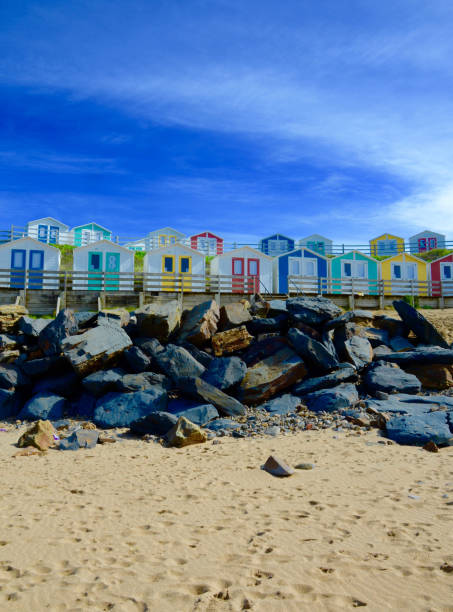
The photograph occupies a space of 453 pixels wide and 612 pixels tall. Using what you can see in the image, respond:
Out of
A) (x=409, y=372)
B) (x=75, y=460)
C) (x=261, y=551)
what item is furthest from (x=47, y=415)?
(x=409, y=372)

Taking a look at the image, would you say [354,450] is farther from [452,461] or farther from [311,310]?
[311,310]

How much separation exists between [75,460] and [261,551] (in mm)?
4245

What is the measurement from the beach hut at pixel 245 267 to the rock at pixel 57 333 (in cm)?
1865

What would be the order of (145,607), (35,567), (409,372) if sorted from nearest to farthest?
(145,607)
(35,567)
(409,372)

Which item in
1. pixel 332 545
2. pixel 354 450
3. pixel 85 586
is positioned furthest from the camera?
pixel 354 450

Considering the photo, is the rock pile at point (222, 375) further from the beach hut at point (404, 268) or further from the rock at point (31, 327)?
the beach hut at point (404, 268)

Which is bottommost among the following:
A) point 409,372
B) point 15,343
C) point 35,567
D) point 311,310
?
point 35,567

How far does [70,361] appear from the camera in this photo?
32.8ft

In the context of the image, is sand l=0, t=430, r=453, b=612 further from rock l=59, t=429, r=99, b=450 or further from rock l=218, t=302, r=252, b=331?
rock l=218, t=302, r=252, b=331

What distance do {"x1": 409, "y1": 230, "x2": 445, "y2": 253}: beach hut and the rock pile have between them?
44.9 metres

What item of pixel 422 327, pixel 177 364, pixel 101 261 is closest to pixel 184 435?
pixel 177 364

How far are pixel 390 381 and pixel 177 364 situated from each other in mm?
5587

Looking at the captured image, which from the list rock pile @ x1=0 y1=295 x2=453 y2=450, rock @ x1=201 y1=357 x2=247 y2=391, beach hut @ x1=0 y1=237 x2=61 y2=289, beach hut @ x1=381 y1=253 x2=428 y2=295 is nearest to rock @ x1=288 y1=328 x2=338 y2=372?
rock pile @ x1=0 y1=295 x2=453 y2=450

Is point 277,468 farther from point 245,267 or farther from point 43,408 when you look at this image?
point 245,267
